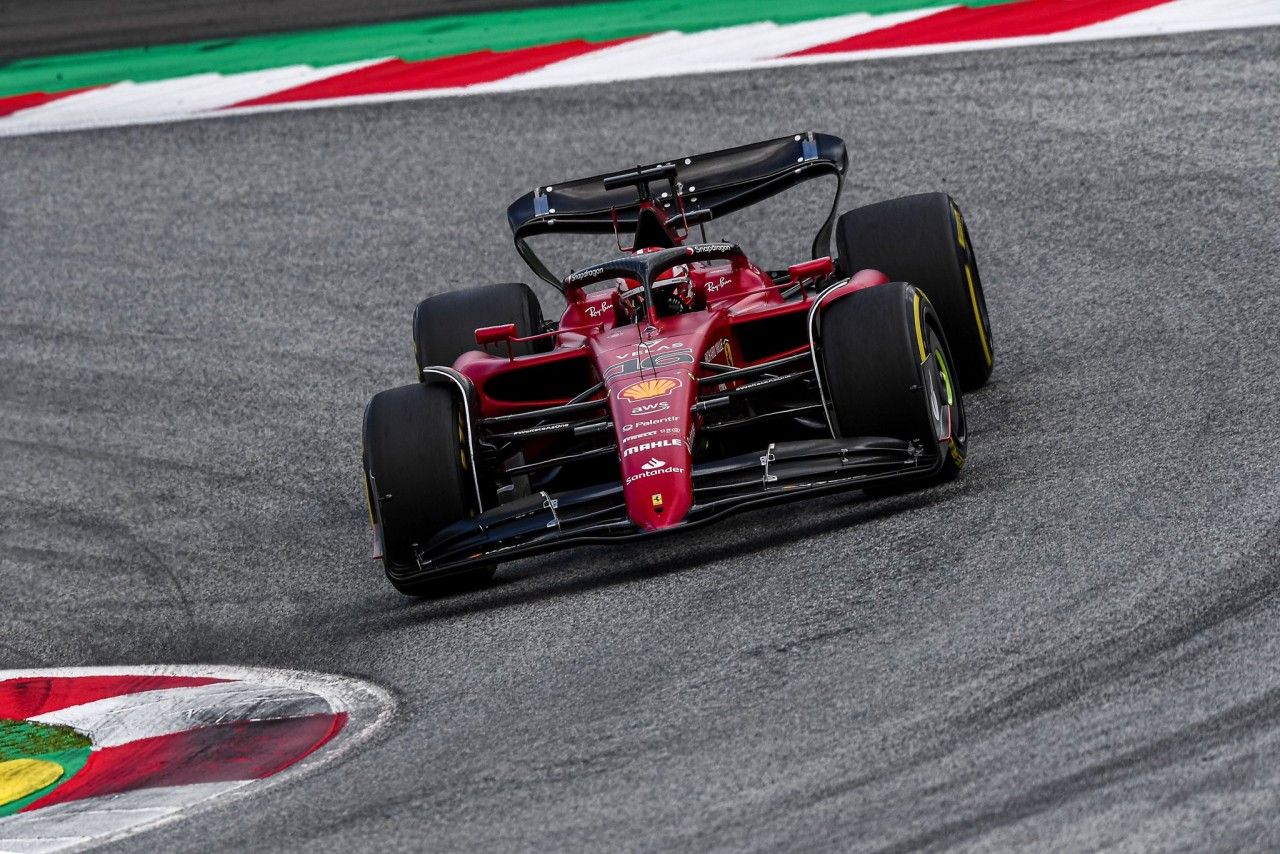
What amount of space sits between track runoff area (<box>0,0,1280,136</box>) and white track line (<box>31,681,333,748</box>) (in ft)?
25.0

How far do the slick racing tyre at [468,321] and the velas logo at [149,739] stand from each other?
2.11 m

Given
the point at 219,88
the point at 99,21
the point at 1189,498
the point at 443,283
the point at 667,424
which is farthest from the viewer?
the point at 99,21

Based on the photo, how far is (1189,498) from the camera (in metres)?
5.85

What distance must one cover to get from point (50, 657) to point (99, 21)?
1124 centimetres

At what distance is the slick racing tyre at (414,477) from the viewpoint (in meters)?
6.46

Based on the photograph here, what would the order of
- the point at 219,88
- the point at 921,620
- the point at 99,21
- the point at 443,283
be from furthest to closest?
the point at 99,21 < the point at 219,88 < the point at 443,283 < the point at 921,620

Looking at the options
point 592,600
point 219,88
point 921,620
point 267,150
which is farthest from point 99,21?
point 921,620

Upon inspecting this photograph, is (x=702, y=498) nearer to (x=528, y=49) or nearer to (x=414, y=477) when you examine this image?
(x=414, y=477)

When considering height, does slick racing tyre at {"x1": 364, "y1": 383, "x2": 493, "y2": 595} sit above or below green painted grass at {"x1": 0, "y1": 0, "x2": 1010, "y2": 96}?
below

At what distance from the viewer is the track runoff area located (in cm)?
1240

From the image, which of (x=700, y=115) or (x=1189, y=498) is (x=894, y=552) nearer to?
(x=1189, y=498)

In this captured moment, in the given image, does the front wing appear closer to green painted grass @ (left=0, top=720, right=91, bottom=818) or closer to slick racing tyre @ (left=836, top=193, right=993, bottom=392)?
green painted grass @ (left=0, top=720, right=91, bottom=818)

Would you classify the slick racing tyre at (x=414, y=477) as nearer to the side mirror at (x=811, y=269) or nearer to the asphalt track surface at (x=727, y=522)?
the asphalt track surface at (x=727, y=522)

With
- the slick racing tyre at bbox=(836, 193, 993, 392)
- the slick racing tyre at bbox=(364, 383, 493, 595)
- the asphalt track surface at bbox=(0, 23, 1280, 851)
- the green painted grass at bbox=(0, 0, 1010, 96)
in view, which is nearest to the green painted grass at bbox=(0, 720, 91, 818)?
the asphalt track surface at bbox=(0, 23, 1280, 851)
